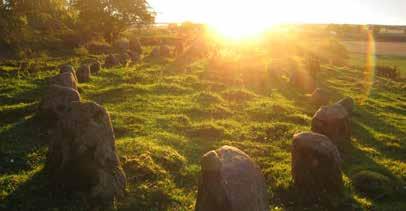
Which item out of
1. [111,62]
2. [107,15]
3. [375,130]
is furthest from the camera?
[107,15]

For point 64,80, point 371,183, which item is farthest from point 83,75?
point 371,183

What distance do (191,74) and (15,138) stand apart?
21941 millimetres

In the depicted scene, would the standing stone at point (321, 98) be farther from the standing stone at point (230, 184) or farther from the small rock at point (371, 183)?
the standing stone at point (230, 184)

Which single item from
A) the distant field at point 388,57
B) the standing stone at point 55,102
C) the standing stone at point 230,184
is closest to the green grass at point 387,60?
the distant field at point 388,57

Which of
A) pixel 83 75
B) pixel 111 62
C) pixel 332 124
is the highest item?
pixel 111 62

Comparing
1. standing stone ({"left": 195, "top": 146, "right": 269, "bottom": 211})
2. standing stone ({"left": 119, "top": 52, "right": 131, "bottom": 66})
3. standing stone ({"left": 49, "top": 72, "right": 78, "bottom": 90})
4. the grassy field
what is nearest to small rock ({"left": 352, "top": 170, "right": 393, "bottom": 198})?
the grassy field

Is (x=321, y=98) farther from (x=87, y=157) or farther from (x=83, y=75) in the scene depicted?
(x=87, y=157)

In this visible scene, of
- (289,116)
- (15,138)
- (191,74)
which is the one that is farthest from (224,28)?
(15,138)

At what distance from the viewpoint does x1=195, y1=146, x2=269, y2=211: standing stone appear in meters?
11.6

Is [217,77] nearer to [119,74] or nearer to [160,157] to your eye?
[119,74]

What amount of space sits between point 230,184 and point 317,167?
5.87 m

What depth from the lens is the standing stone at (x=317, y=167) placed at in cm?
1631

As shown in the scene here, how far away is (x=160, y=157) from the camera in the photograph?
18453mm

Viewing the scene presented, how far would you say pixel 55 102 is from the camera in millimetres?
22453
